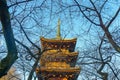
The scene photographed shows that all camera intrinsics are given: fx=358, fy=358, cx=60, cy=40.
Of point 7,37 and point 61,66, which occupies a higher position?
point 7,37

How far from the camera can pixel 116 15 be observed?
35.1ft

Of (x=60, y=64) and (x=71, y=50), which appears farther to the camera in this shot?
(x=71, y=50)

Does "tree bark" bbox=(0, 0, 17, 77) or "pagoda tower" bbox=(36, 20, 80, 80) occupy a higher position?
"tree bark" bbox=(0, 0, 17, 77)

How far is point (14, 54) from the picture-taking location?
8.18 metres

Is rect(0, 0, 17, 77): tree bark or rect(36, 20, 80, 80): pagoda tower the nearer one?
rect(0, 0, 17, 77): tree bark

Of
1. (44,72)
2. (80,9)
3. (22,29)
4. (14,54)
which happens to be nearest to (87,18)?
(80,9)

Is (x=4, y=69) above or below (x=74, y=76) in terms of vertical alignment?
above

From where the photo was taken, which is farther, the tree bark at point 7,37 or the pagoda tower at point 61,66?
the pagoda tower at point 61,66

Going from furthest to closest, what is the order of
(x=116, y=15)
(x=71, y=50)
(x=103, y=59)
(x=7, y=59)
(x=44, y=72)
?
(x=71, y=50)
(x=44, y=72)
(x=103, y=59)
(x=116, y=15)
(x=7, y=59)

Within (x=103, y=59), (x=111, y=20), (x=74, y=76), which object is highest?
(x=111, y=20)

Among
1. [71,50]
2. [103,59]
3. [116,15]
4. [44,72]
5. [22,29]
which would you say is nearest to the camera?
[116,15]

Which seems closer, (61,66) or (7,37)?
(7,37)

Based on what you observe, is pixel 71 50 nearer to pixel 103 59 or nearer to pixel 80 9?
pixel 103 59

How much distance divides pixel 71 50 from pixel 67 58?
220 centimetres
